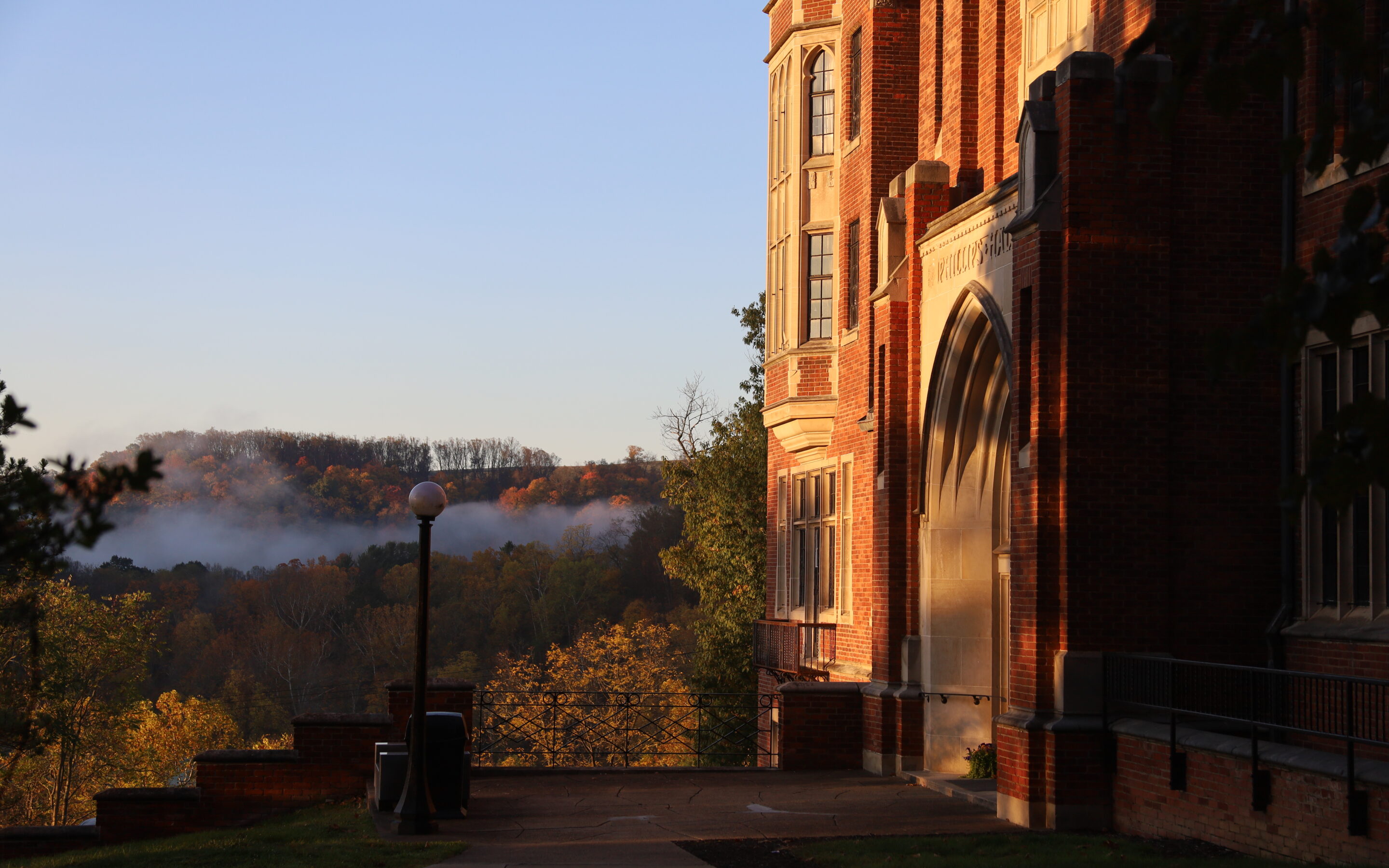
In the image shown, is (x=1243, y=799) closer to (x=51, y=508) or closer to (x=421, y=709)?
(x=421, y=709)

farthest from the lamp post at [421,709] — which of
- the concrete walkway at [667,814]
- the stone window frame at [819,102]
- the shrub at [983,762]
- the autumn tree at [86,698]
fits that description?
the autumn tree at [86,698]

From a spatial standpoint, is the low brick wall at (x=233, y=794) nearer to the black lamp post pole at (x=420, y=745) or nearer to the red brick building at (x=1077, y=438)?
the black lamp post pole at (x=420, y=745)

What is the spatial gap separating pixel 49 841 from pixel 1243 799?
12.1 metres

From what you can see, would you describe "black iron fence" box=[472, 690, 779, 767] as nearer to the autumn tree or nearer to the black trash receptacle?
the black trash receptacle

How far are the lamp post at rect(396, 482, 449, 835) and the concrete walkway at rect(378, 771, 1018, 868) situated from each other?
0.27 metres

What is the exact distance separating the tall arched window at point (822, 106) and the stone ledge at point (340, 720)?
1274 centimetres

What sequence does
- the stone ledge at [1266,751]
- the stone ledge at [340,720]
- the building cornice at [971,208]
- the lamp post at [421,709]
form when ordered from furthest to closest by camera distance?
the stone ledge at [340,720]
the building cornice at [971,208]
the lamp post at [421,709]
the stone ledge at [1266,751]

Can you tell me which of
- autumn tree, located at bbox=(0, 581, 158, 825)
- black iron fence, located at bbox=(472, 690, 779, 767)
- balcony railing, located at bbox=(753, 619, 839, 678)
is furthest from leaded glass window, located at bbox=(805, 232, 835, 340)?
autumn tree, located at bbox=(0, 581, 158, 825)

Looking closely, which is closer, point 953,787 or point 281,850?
point 281,850

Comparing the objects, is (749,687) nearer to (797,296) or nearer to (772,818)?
(797,296)

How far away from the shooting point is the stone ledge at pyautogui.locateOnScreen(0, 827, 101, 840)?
14523 mm

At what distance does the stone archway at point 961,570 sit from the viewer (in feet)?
53.7

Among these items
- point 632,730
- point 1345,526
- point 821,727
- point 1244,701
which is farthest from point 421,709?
point 632,730

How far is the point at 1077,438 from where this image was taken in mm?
12266
